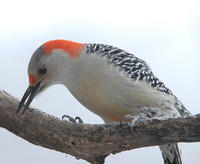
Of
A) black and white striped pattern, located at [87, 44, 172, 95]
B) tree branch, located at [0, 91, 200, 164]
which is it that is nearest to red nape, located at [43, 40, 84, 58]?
black and white striped pattern, located at [87, 44, 172, 95]

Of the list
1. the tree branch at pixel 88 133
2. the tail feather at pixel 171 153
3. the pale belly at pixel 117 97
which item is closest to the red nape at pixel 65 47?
the pale belly at pixel 117 97

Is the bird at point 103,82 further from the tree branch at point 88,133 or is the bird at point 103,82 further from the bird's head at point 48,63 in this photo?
the tree branch at point 88,133

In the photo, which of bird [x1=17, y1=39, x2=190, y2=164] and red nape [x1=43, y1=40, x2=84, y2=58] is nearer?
bird [x1=17, y1=39, x2=190, y2=164]

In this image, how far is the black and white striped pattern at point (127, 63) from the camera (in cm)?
294

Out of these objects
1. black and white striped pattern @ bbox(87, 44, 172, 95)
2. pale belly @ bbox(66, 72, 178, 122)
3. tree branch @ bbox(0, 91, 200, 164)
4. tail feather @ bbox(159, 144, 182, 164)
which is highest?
black and white striped pattern @ bbox(87, 44, 172, 95)

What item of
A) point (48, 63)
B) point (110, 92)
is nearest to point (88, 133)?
point (110, 92)

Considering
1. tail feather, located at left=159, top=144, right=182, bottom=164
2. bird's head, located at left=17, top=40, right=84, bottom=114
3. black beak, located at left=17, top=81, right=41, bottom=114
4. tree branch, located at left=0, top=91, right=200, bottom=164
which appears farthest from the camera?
tail feather, located at left=159, top=144, right=182, bottom=164

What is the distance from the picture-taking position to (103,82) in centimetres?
279

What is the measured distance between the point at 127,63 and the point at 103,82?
0.36 meters

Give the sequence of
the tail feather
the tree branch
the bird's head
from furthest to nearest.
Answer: the tail feather, the bird's head, the tree branch

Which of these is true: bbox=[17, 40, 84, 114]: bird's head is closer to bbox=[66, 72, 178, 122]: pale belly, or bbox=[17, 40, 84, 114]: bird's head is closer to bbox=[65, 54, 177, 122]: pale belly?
bbox=[65, 54, 177, 122]: pale belly

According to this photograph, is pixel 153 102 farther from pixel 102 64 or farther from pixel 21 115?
pixel 21 115

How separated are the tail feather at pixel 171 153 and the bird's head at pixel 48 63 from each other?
1137 mm

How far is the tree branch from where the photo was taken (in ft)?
7.48
